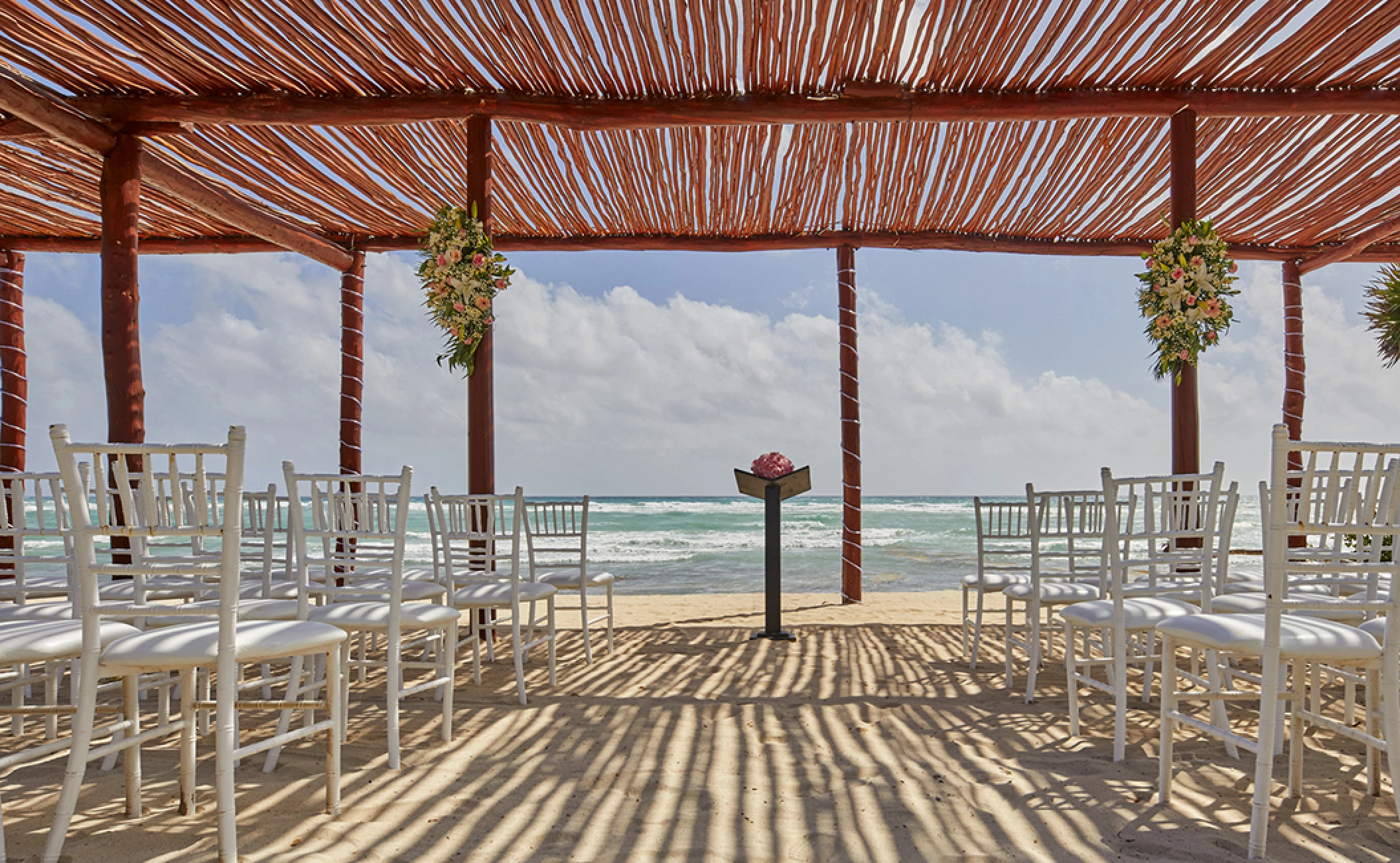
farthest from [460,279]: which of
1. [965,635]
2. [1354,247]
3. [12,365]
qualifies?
[1354,247]

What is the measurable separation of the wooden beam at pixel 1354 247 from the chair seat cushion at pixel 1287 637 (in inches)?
233

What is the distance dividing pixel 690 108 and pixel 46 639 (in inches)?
155

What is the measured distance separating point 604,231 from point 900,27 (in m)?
3.33

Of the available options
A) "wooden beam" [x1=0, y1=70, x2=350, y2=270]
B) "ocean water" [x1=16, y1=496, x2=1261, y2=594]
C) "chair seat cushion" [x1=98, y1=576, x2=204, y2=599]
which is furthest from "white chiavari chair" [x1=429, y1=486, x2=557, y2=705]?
"ocean water" [x1=16, y1=496, x2=1261, y2=594]

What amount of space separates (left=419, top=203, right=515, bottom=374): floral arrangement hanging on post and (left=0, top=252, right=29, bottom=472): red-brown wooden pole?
16.1ft

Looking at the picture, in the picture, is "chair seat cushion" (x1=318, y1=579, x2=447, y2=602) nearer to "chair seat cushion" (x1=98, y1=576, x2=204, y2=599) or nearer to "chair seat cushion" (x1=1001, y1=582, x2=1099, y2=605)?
"chair seat cushion" (x1=98, y1=576, x2=204, y2=599)

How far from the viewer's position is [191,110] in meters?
4.64

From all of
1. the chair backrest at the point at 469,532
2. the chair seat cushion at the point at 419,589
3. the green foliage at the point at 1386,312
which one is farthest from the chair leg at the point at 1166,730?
the green foliage at the point at 1386,312

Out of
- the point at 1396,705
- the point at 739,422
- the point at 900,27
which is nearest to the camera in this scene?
the point at 1396,705

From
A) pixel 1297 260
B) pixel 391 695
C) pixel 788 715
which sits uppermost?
pixel 1297 260

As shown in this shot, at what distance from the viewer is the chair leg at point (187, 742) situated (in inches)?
80.1

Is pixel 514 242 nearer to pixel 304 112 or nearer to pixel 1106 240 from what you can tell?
pixel 304 112

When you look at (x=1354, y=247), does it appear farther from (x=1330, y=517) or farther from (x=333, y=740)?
(x=333, y=740)

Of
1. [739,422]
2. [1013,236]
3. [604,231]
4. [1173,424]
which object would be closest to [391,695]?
[1173,424]
